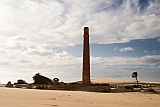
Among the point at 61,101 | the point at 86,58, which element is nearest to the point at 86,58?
the point at 86,58

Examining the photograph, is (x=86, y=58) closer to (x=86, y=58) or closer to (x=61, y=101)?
(x=86, y=58)

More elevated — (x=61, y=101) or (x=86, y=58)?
(x=86, y=58)

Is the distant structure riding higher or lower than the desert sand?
higher

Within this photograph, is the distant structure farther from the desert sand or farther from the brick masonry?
the desert sand

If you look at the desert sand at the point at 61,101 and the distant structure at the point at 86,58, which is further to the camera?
the distant structure at the point at 86,58

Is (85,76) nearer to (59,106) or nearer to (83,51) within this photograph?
(83,51)

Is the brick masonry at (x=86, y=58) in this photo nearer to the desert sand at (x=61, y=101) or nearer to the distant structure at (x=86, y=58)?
the distant structure at (x=86, y=58)

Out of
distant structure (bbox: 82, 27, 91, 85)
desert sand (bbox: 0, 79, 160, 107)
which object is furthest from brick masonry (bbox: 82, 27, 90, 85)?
desert sand (bbox: 0, 79, 160, 107)

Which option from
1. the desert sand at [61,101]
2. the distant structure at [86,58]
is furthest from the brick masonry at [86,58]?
the desert sand at [61,101]

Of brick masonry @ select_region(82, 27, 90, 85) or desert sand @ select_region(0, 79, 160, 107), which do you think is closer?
desert sand @ select_region(0, 79, 160, 107)

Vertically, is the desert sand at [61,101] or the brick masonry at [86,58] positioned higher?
the brick masonry at [86,58]

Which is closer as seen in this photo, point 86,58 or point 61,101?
point 61,101

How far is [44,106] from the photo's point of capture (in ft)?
33.1

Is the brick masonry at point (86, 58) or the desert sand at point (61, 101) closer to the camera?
the desert sand at point (61, 101)
